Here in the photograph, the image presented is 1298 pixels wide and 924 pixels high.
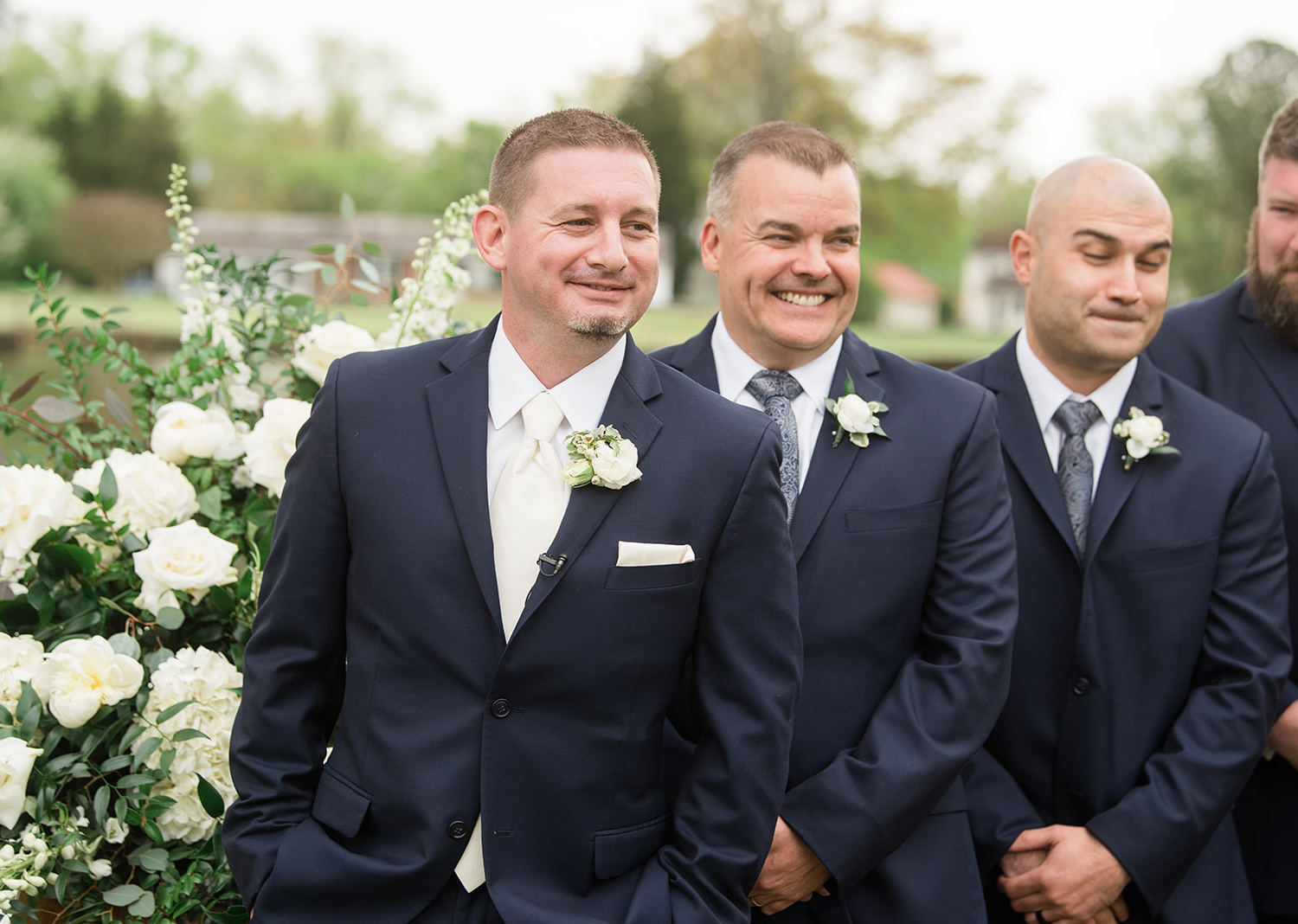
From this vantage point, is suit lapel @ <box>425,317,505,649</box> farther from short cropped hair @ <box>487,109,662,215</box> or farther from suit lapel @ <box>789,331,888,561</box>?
suit lapel @ <box>789,331,888,561</box>

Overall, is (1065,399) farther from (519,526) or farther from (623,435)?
(519,526)

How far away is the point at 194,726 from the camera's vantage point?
285 centimetres

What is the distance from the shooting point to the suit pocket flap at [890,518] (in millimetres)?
2990

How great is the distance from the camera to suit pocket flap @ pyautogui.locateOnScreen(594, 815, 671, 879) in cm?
238

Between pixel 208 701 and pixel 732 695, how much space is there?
1.37m

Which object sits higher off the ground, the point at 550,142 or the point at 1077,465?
the point at 550,142

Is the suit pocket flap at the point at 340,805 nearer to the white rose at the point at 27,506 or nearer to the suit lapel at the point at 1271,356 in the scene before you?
the white rose at the point at 27,506

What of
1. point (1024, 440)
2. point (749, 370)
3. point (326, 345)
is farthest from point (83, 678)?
point (1024, 440)

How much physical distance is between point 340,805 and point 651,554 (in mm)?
863

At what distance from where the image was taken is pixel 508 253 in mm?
2453

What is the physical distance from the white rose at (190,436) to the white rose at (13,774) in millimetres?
901

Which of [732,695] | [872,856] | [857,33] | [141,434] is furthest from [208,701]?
[857,33]

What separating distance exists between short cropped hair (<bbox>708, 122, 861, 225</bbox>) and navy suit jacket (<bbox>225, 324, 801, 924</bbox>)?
101cm

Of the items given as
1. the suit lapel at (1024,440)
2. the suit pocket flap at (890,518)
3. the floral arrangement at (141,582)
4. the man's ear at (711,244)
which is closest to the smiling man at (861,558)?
the suit pocket flap at (890,518)
